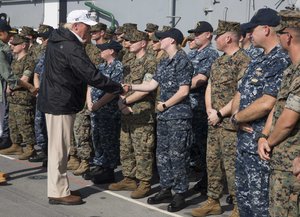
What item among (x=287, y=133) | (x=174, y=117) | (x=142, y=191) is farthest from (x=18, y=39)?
(x=287, y=133)

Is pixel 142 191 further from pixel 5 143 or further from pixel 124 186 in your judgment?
pixel 5 143

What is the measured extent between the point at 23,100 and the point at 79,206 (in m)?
2.89

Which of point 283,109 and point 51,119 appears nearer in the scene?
point 283,109

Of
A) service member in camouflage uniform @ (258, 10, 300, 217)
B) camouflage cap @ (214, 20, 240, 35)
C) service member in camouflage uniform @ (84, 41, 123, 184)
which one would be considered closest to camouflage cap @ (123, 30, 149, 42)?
service member in camouflage uniform @ (84, 41, 123, 184)

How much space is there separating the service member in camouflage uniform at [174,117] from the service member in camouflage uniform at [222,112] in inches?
10.1

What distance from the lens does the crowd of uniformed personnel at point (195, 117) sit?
135 inches

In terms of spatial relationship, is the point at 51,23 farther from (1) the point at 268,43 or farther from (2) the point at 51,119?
(1) the point at 268,43

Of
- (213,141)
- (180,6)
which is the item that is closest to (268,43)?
(213,141)

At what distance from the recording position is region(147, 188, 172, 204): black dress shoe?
5.73 meters

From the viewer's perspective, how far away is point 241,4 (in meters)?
10.6

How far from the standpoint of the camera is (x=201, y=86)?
21.4ft

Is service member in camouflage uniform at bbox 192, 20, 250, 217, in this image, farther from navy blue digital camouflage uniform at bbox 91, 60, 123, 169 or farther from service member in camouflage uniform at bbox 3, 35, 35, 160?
service member in camouflage uniform at bbox 3, 35, 35, 160

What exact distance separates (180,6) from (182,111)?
7.13 meters

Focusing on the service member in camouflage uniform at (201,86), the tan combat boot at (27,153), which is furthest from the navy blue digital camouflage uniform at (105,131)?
the tan combat boot at (27,153)
